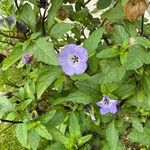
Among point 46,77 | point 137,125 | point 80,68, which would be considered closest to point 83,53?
point 80,68

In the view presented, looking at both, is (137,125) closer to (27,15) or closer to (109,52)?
(109,52)

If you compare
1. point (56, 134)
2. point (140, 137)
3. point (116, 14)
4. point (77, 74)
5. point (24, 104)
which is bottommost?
point (140, 137)

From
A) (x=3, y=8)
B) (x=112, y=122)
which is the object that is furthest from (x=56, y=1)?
(x=112, y=122)

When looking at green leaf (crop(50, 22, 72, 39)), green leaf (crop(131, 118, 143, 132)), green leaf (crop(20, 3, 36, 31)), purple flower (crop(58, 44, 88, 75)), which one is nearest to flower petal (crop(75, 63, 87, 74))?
purple flower (crop(58, 44, 88, 75))

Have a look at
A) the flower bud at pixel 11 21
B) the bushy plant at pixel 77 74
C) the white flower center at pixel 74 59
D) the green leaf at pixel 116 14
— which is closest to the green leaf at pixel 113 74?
the bushy plant at pixel 77 74

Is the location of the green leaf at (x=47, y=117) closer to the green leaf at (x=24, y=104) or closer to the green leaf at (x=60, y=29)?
the green leaf at (x=24, y=104)
